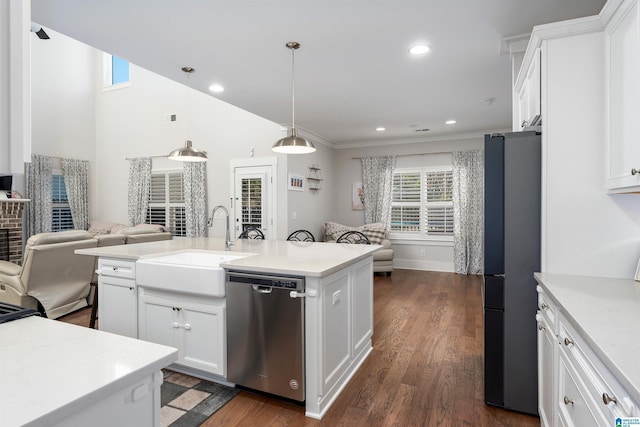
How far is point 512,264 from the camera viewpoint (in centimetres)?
213

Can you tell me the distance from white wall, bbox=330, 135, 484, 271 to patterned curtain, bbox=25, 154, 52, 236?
5687 mm

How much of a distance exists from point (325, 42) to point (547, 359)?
2664 millimetres

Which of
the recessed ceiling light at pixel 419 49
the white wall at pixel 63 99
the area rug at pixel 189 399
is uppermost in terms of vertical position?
the white wall at pixel 63 99

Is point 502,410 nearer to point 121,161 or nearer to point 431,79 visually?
point 431,79

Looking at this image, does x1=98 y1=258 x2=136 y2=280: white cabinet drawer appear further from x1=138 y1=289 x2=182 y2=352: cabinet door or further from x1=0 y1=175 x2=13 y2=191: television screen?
x1=0 y1=175 x2=13 y2=191: television screen

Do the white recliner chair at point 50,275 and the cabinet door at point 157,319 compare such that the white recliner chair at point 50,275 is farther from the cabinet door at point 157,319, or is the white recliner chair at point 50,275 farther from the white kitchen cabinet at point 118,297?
the cabinet door at point 157,319

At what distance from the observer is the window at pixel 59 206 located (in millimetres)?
7289

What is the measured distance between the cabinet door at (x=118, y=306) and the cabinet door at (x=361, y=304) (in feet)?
5.62

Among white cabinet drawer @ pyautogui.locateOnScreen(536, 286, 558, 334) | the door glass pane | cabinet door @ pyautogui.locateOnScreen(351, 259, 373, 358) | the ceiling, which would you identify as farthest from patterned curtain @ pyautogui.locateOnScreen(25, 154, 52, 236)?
white cabinet drawer @ pyautogui.locateOnScreen(536, 286, 558, 334)

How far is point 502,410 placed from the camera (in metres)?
2.21

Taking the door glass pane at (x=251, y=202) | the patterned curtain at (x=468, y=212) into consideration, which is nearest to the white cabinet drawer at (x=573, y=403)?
the door glass pane at (x=251, y=202)

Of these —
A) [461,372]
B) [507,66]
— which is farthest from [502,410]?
[507,66]

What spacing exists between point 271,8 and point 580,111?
200 cm

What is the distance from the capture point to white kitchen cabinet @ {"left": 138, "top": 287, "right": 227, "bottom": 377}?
2.42 metres
